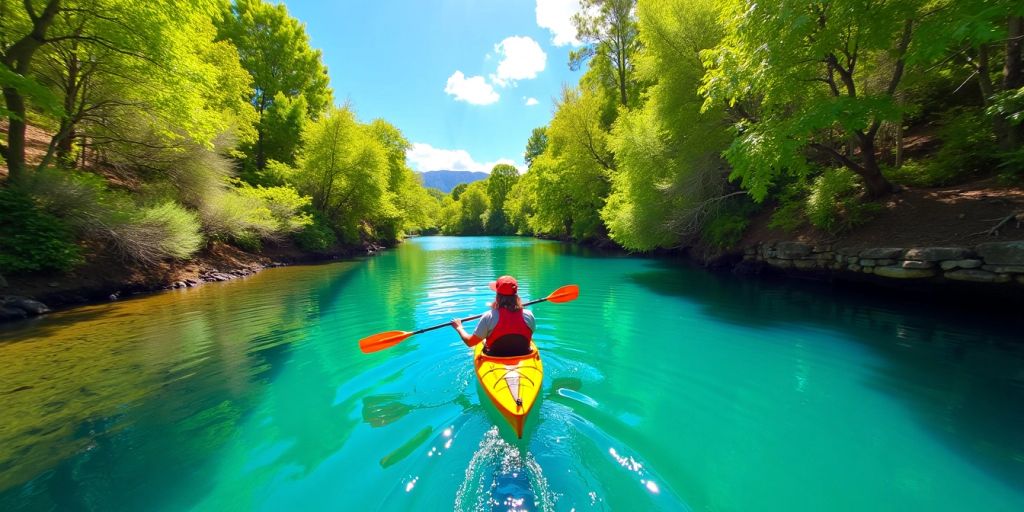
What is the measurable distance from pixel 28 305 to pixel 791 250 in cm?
1998

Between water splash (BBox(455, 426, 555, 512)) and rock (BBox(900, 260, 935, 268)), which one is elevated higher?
rock (BBox(900, 260, 935, 268))

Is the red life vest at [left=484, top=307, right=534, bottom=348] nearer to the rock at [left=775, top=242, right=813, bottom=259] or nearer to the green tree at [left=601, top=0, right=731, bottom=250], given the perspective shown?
the rock at [left=775, top=242, right=813, bottom=259]

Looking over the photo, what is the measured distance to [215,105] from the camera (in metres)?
15.8

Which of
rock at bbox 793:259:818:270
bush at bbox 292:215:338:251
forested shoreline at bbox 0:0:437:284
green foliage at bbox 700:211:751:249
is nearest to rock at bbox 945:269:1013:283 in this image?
rock at bbox 793:259:818:270

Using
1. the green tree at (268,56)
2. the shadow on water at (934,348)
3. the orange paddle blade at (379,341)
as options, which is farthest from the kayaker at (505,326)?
the green tree at (268,56)

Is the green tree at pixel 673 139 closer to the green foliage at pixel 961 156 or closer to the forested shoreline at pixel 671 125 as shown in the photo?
the forested shoreline at pixel 671 125

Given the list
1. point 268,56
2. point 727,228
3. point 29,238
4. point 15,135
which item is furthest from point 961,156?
point 268,56

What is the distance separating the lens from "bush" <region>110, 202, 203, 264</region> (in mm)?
10148

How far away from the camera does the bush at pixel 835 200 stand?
31.2ft

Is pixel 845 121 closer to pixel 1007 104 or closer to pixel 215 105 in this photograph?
pixel 1007 104

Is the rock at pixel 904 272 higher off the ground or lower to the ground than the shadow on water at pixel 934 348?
higher

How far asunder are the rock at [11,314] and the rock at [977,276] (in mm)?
19566

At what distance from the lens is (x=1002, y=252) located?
601 centimetres

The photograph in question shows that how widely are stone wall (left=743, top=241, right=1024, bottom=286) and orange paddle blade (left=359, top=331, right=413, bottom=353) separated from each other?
33.7 feet
